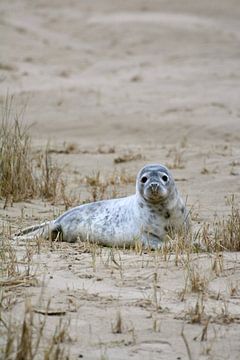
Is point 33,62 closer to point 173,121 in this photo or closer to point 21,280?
point 173,121

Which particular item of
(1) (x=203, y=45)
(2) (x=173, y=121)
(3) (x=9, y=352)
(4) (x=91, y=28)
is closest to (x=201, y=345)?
(3) (x=9, y=352)

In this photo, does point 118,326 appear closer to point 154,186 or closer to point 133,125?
point 154,186

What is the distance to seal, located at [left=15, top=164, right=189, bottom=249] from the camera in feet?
23.6

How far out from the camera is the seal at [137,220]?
283 inches

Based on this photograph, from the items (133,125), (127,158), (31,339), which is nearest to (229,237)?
(31,339)

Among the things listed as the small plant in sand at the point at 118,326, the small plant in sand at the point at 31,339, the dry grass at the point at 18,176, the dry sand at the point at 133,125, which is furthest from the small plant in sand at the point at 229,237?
the dry grass at the point at 18,176

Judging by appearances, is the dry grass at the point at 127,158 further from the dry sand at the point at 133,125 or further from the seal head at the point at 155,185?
the seal head at the point at 155,185

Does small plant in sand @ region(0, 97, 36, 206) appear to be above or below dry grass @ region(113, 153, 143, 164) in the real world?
below

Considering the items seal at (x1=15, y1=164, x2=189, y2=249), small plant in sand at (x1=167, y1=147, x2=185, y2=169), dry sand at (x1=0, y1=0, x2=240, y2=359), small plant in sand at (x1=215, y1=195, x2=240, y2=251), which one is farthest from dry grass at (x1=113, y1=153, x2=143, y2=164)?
small plant in sand at (x1=215, y1=195, x2=240, y2=251)

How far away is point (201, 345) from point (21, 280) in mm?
1303

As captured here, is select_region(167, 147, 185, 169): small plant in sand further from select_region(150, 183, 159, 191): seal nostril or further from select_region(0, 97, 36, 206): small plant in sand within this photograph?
select_region(150, 183, 159, 191): seal nostril

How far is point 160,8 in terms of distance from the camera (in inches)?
1027

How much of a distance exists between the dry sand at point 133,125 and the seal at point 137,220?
486mm

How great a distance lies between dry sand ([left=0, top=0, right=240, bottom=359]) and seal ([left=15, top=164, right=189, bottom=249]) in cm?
49
